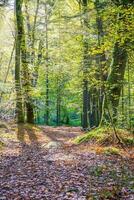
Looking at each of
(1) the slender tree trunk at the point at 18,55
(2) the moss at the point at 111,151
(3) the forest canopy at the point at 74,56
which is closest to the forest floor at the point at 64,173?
(2) the moss at the point at 111,151

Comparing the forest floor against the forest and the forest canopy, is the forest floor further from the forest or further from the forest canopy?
the forest canopy

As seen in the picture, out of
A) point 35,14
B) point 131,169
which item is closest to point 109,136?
point 131,169

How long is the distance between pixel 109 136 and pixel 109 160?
8.31ft

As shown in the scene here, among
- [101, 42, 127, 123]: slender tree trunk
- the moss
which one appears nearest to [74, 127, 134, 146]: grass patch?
the moss

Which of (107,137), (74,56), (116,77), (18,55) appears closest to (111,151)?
(107,137)

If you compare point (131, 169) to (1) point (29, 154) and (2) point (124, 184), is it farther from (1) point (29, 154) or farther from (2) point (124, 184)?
(1) point (29, 154)

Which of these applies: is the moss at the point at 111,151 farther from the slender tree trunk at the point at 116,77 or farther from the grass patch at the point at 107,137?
the slender tree trunk at the point at 116,77

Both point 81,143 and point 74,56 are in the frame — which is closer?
point 81,143

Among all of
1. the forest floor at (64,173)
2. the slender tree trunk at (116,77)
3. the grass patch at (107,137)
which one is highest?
the slender tree trunk at (116,77)

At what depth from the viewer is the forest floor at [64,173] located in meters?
7.06

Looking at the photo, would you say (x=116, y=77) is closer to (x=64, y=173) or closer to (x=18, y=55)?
(x=64, y=173)

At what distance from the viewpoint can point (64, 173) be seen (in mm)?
8930

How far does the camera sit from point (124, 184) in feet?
25.3

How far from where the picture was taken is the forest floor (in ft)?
23.2
